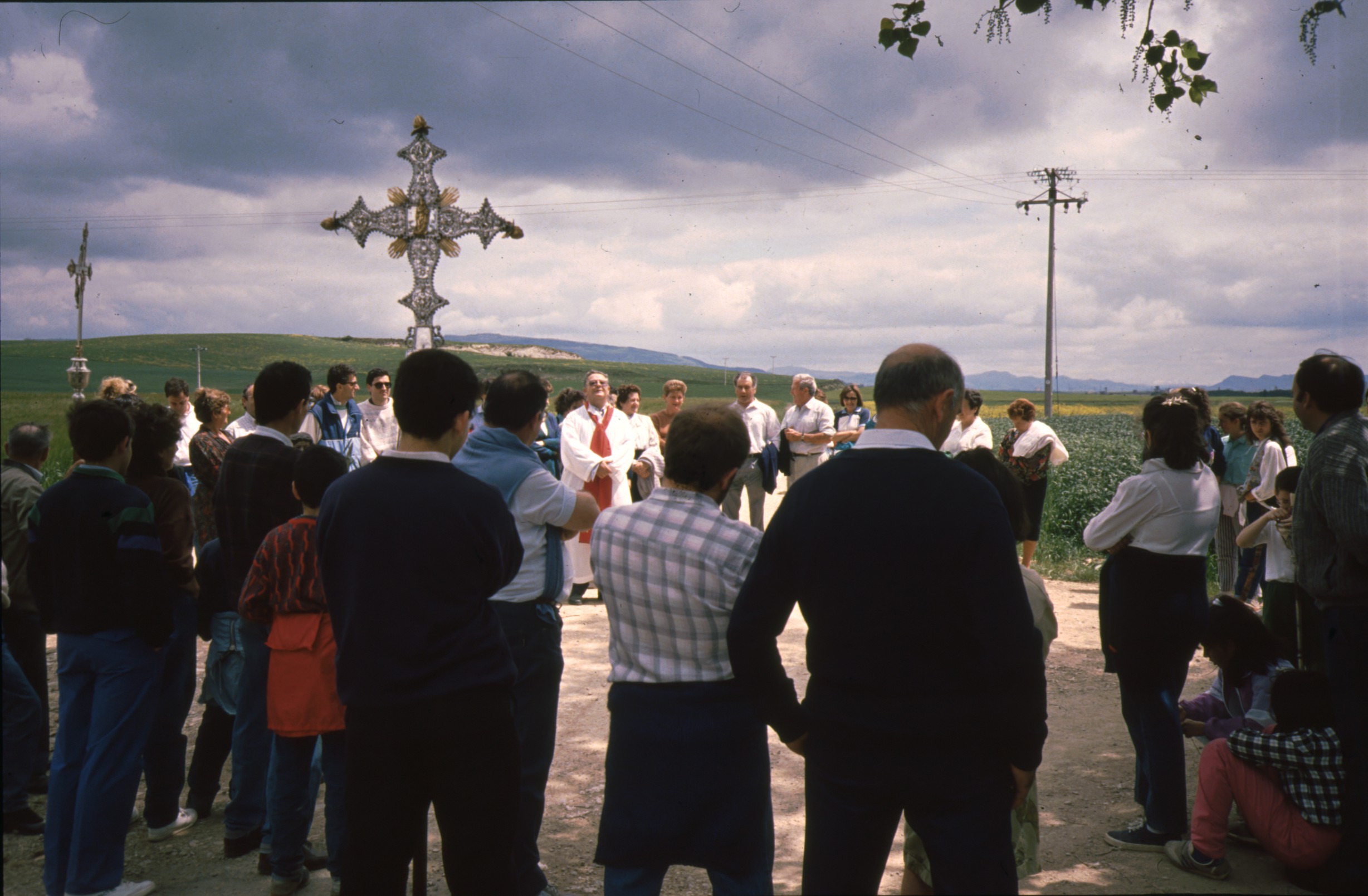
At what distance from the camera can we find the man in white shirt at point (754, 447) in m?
10.3

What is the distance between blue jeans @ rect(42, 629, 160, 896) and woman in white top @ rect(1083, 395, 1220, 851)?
378cm

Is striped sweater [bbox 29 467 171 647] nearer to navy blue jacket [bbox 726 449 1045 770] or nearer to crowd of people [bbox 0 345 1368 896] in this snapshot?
crowd of people [bbox 0 345 1368 896]

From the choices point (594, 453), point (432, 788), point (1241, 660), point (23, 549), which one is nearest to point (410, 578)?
point (432, 788)

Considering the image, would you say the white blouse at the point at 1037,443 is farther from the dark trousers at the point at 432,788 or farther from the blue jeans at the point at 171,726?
the dark trousers at the point at 432,788

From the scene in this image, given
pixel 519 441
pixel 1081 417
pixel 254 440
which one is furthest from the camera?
pixel 1081 417

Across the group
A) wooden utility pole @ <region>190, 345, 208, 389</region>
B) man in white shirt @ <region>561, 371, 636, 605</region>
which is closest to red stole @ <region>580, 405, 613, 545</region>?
man in white shirt @ <region>561, 371, 636, 605</region>

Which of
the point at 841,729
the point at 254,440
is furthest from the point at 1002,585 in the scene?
the point at 254,440

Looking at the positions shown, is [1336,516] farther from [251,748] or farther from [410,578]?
[251,748]

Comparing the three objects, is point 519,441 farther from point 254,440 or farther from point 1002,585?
point 1002,585

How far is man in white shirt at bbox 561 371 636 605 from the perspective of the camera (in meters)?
8.34

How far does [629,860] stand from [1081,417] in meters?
51.1

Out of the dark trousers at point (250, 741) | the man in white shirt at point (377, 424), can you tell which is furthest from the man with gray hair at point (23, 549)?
the man in white shirt at point (377, 424)

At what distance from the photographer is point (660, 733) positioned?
8.61ft

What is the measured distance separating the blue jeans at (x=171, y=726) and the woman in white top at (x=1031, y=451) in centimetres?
705
